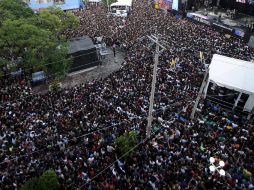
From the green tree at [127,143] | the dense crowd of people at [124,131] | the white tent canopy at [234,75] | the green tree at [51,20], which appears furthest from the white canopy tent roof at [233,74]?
the green tree at [51,20]


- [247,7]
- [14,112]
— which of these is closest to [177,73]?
[14,112]

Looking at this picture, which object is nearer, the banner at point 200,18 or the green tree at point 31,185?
the green tree at point 31,185

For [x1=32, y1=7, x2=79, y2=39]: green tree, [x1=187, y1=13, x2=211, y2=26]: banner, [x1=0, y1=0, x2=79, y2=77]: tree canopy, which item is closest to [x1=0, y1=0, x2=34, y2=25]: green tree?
[x1=0, y1=0, x2=79, y2=77]: tree canopy

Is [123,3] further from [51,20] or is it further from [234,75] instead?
[234,75]

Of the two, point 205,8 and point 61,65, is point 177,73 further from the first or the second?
point 205,8

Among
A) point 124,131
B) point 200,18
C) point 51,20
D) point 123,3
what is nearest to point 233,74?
point 124,131

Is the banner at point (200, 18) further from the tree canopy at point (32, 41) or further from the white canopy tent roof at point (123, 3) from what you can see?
the tree canopy at point (32, 41)

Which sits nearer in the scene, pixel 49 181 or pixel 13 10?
pixel 49 181
